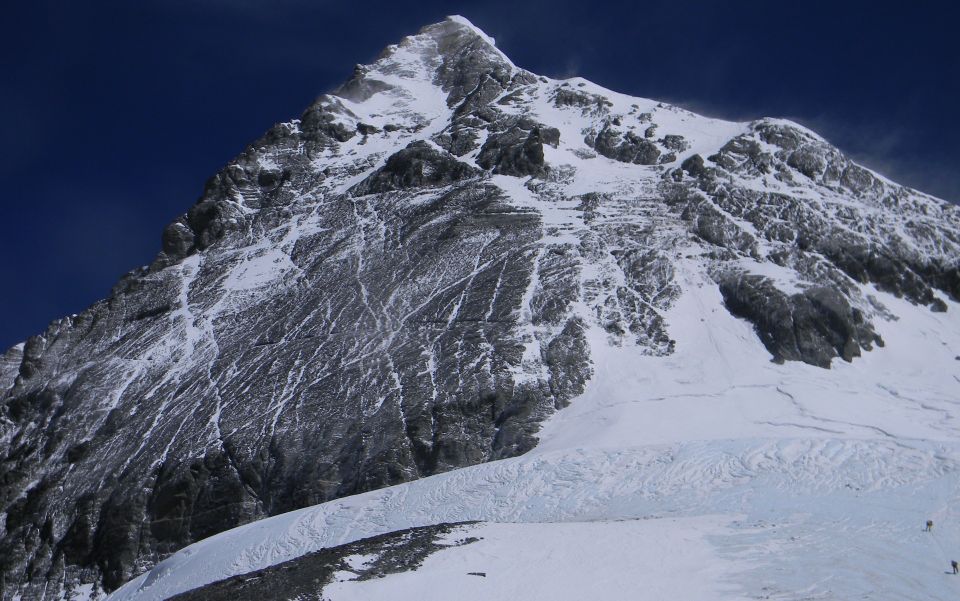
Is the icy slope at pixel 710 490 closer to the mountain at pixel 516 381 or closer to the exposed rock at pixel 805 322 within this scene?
the mountain at pixel 516 381

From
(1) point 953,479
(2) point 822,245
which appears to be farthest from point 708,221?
(1) point 953,479

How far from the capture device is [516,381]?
46.0m

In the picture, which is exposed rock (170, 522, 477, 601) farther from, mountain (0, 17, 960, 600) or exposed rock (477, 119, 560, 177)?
exposed rock (477, 119, 560, 177)

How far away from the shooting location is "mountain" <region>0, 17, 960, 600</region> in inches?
1095

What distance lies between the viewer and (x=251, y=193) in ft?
255

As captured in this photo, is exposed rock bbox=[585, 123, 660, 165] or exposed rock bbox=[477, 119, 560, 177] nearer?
exposed rock bbox=[477, 119, 560, 177]

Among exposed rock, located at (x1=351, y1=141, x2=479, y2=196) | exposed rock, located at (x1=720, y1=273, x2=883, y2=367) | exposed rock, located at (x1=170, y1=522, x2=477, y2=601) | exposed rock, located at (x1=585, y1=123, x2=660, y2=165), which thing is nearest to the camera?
exposed rock, located at (x1=170, y1=522, x2=477, y2=601)

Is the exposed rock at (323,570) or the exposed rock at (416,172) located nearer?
the exposed rock at (323,570)

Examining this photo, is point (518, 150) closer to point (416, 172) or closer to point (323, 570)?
point (416, 172)

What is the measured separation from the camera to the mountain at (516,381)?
91.2ft

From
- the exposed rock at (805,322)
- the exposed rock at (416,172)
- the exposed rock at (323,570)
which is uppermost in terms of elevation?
the exposed rock at (416,172)

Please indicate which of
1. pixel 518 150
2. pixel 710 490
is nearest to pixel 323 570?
pixel 710 490

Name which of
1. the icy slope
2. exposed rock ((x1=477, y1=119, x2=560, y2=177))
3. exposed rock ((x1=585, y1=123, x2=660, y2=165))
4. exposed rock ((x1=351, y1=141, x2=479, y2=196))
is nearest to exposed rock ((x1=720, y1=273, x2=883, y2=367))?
the icy slope

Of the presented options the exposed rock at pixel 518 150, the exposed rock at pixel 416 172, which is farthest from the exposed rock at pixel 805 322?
the exposed rock at pixel 416 172
